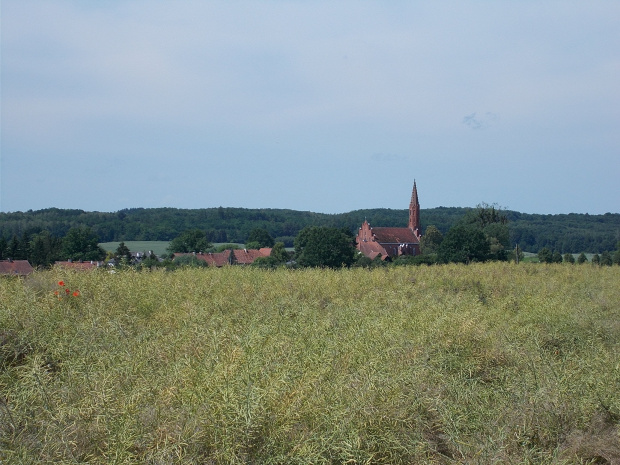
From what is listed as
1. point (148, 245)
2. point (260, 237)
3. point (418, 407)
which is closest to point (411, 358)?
point (418, 407)

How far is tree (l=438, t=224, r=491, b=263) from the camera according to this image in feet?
140

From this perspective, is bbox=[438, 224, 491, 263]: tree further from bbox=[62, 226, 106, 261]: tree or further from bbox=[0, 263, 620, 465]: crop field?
bbox=[0, 263, 620, 465]: crop field

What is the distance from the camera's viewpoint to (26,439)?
3.97 metres

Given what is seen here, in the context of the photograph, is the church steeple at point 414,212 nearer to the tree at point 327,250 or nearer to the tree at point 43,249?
the tree at point 327,250

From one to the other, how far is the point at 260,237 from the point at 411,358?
241 feet

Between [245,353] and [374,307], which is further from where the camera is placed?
[374,307]

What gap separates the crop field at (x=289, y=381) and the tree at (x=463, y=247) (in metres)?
33.3

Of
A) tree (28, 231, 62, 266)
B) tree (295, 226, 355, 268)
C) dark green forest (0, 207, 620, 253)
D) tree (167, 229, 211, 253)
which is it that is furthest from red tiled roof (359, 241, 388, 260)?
tree (28, 231, 62, 266)

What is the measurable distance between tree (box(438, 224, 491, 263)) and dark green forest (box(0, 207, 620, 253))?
16.5 m

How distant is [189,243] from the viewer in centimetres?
6072

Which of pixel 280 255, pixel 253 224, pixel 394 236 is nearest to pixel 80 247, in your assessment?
pixel 280 255

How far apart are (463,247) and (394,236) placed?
58340 millimetres

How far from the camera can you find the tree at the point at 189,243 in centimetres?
5966

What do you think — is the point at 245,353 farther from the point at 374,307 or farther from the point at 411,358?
the point at 374,307
